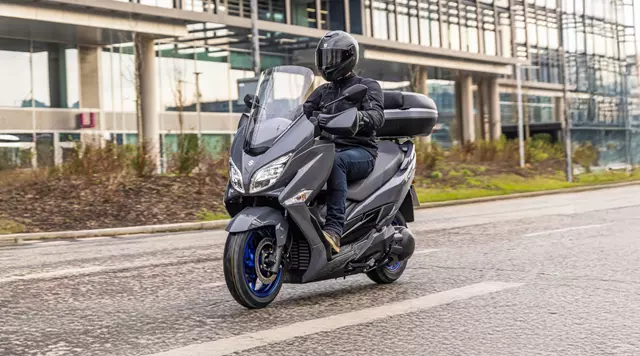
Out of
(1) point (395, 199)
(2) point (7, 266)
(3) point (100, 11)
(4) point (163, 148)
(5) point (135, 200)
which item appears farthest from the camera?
(3) point (100, 11)

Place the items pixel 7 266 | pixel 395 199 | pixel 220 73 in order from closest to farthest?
pixel 395 199, pixel 7 266, pixel 220 73

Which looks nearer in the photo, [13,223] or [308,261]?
[308,261]

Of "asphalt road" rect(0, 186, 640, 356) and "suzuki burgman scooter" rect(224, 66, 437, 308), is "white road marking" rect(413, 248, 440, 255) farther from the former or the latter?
"suzuki burgman scooter" rect(224, 66, 437, 308)

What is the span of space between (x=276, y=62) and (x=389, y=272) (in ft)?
116

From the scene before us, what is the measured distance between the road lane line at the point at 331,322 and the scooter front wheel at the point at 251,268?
18.6 inches

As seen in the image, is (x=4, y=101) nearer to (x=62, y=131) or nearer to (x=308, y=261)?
(x=62, y=131)

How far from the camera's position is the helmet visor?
604 cm

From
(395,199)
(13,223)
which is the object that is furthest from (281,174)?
(13,223)

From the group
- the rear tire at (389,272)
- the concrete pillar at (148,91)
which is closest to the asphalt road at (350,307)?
the rear tire at (389,272)

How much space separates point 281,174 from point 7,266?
4574 mm

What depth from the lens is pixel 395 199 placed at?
21.4 feet

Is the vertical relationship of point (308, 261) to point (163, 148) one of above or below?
below

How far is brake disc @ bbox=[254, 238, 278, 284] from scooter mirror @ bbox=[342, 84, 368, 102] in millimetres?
1125

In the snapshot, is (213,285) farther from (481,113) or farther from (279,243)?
(481,113)
